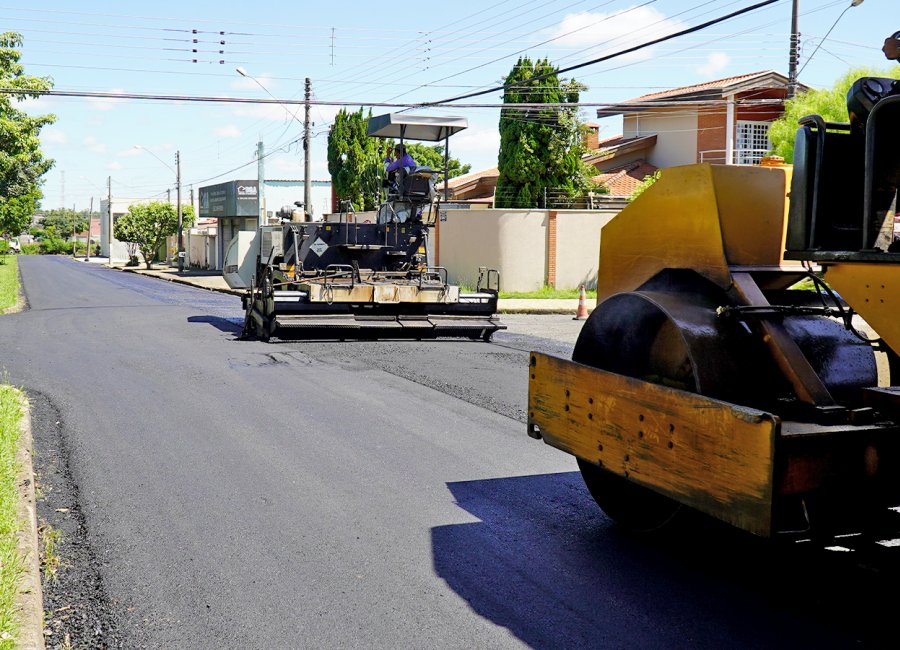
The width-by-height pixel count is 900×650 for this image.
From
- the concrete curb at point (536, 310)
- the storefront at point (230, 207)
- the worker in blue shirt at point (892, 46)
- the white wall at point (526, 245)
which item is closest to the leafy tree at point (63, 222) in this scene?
the storefront at point (230, 207)

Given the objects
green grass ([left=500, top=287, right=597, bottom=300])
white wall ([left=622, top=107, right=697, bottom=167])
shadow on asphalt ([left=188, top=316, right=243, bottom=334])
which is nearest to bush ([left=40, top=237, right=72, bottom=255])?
white wall ([left=622, top=107, right=697, bottom=167])

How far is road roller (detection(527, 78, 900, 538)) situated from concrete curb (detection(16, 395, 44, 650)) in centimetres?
251

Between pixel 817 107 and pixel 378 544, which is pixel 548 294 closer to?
pixel 817 107

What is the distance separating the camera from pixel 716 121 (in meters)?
33.4

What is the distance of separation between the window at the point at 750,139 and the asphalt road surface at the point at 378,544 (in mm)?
26436

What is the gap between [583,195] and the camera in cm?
3369

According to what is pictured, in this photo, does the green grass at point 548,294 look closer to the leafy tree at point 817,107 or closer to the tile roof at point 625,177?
the leafy tree at point 817,107

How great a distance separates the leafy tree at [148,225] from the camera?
6144 centimetres

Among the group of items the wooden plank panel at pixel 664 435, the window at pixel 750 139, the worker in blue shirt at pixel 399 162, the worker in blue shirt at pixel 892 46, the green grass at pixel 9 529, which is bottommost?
the green grass at pixel 9 529

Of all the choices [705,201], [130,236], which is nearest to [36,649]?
[705,201]

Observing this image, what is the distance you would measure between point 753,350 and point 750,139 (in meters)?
31.8

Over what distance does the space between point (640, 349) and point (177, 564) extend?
2.50 metres

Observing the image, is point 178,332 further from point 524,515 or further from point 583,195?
point 583,195

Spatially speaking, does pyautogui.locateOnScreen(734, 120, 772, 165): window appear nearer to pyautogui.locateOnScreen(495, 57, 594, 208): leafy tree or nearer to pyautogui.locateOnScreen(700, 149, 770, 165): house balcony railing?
pyautogui.locateOnScreen(700, 149, 770, 165): house balcony railing
